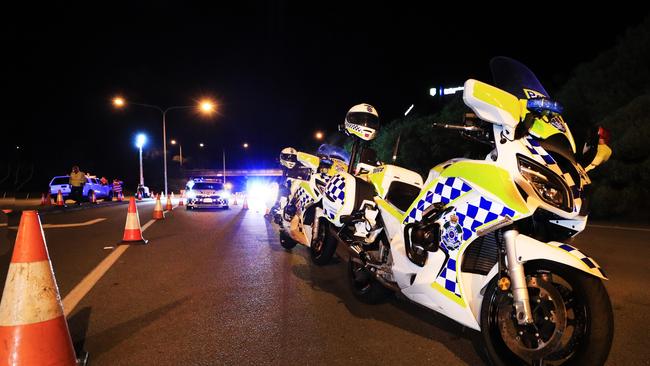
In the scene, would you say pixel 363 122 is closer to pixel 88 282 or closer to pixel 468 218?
pixel 468 218

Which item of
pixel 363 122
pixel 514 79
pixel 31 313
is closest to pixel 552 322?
pixel 514 79

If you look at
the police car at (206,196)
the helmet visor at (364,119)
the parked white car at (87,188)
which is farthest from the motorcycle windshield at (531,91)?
the parked white car at (87,188)

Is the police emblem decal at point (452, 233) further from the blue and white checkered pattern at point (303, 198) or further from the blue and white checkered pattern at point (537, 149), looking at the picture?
the blue and white checkered pattern at point (303, 198)

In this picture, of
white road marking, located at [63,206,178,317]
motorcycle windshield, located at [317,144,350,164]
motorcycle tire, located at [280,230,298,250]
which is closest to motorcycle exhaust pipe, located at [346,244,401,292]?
white road marking, located at [63,206,178,317]

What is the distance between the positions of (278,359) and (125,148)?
65.9m

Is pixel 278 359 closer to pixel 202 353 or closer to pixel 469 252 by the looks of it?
pixel 202 353

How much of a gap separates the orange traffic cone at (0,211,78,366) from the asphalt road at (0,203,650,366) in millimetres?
450

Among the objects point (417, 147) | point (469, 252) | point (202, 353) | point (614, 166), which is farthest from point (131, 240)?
point (417, 147)

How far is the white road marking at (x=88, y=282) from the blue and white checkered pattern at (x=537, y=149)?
3.89 metres

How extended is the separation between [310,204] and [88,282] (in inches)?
119

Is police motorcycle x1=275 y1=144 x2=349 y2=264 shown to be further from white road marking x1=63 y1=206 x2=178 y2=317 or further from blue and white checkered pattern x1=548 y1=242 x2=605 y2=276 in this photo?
blue and white checkered pattern x1=548 y1=242 x2=605 y2=276

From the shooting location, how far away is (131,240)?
9102mm

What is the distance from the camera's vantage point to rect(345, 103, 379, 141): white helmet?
5754mm

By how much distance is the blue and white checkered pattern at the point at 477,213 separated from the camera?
9.69 feet
